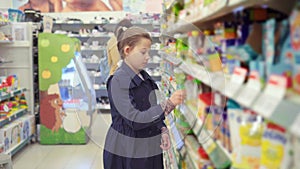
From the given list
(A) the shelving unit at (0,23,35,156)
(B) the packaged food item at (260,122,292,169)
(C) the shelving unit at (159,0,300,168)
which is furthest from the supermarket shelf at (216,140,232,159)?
(A) the shelving unit at (0,23,35,156)

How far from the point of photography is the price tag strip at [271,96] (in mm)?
863

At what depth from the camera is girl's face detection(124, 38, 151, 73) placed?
6.19 feet

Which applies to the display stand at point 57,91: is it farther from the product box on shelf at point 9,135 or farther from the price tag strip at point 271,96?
the price tag strip at point 271,96

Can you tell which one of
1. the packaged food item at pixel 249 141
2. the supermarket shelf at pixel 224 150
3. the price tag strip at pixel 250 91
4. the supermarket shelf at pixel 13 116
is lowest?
the supermarket shelf at pixel 13 116

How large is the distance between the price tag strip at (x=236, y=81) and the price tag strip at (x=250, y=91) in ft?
0.15

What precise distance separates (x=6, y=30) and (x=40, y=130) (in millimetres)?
1538

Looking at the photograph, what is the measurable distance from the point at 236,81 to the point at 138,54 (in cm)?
83

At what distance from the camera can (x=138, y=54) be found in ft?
6.24

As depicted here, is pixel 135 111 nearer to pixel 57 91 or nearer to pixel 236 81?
pixel 236 81

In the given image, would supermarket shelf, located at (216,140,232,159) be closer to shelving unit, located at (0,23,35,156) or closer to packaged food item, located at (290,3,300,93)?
packaged food item, located at (290,3,300,93)

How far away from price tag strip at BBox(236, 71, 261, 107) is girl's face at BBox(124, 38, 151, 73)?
0.89 m

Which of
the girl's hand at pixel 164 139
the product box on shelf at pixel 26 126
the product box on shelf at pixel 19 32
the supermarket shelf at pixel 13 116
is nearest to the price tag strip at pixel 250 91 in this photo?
the girl's hand at pixel 164 139

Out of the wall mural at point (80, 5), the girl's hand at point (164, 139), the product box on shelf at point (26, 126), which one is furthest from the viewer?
the wall mural at point (80, 5)

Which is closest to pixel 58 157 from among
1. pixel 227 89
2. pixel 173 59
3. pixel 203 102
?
pixel 173 59
